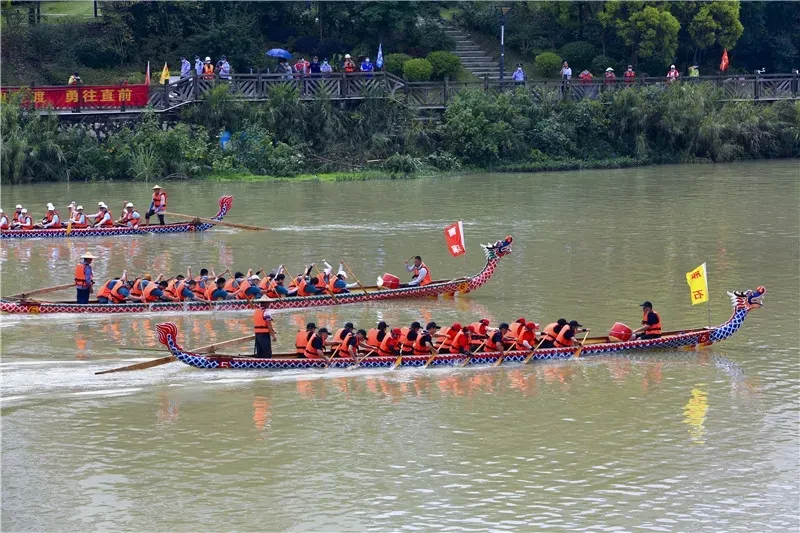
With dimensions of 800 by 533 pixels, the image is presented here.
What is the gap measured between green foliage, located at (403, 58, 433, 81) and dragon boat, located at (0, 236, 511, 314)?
22.4m

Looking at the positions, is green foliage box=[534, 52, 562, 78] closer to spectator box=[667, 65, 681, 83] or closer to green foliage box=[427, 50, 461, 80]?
green foliage box=[427, 50, 461, 80]

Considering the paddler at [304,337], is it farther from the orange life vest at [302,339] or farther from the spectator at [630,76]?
the spectator at [630,76]

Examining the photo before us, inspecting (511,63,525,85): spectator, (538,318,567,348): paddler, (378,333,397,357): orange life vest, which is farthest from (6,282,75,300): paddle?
(511,63,525,85): spectator

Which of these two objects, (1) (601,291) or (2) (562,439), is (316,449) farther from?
(1) (601,291)

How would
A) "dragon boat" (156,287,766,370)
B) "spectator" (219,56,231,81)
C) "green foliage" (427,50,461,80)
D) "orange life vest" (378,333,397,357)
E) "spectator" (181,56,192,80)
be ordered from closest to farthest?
"dragon boat" (156,287,766,370), "orange life vest" (378,333,397,357), "spectator" (219,56,231,81), "spectator" (181,56,192,80), "green foliage" (427,50,461,80)

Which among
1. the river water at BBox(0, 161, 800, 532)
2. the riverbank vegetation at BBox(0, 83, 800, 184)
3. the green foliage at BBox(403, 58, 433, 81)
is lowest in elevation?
the river water at BBox(0, 161, 800, 532)

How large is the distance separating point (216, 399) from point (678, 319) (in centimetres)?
988

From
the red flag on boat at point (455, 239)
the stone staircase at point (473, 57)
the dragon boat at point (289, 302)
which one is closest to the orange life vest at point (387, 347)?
the dragon boat at point (289, 302)

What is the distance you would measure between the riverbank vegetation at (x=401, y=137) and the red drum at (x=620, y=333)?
22750 millimetres

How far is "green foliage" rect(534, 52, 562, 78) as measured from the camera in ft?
163

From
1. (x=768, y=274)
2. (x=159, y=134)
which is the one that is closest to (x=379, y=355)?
(x=768, y=274)

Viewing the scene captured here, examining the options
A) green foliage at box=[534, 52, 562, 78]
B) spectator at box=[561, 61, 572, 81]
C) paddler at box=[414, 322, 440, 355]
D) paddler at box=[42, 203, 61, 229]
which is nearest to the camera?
paddler at box=[414, 322, 440, 355]

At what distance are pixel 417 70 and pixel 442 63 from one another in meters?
1.30

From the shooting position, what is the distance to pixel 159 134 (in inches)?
1668
